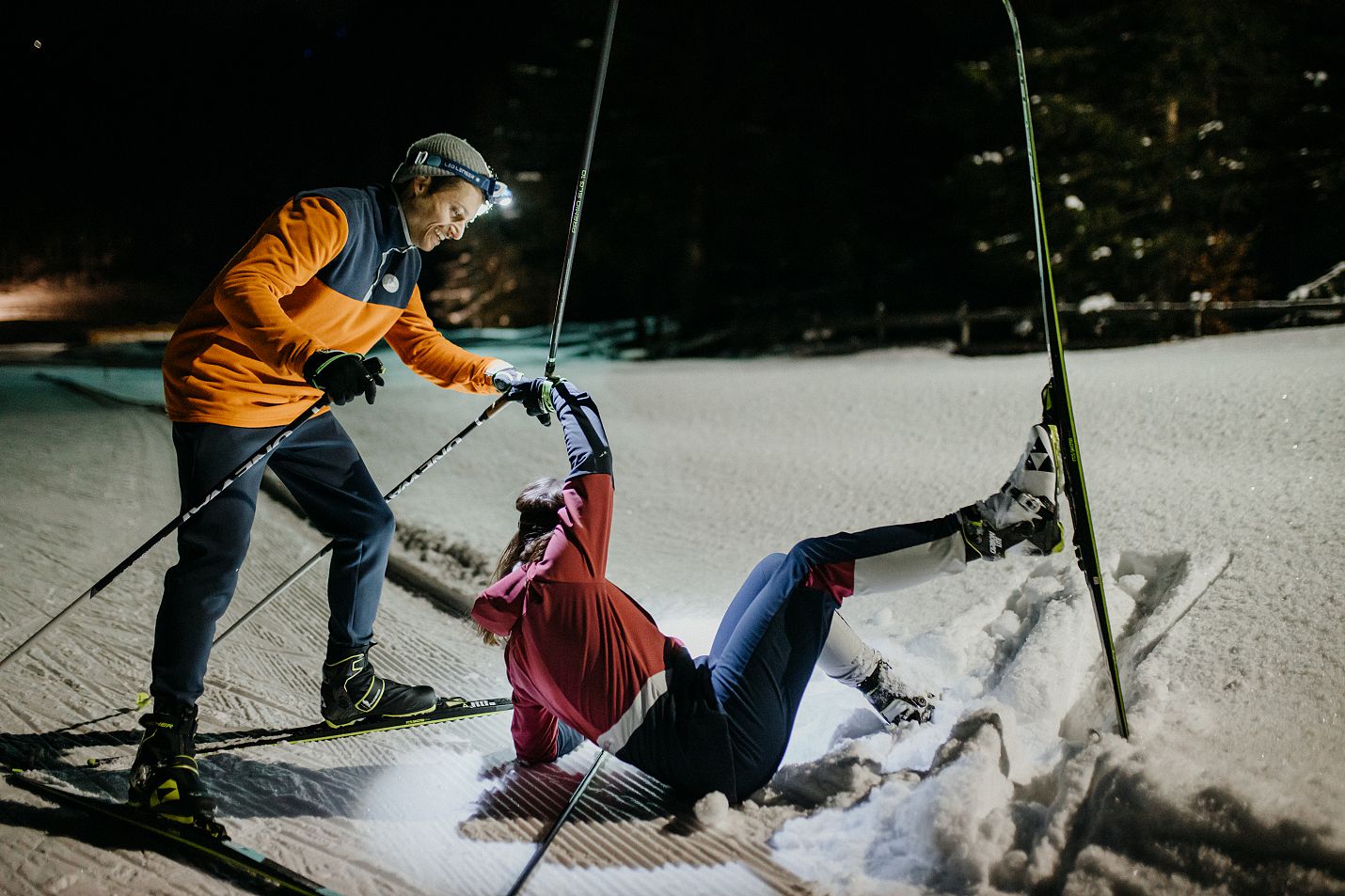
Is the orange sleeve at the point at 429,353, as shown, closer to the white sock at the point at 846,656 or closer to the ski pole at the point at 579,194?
the ski pole at the point at 579,194

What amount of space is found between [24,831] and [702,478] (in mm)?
4771

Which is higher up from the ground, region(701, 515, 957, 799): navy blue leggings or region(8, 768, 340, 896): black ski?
region(701, 515, 957, 799): navy blue leggings

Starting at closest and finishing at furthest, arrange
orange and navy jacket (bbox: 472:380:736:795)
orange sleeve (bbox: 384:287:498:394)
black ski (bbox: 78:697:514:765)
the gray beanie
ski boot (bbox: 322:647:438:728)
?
1. orange and navy jacket (bbox: 472:380:736:795)
2. the gray beanie
3. black ski (bbox: 78:697:514:765)
4. ski boot (bbox: 322:647:438:728)
5. orange sleeve (bbox: 384:287:498:394)

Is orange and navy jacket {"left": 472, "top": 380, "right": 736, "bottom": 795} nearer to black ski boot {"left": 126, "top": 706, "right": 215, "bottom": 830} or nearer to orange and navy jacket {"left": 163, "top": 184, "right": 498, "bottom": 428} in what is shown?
orange and navy jacket {"left": 163, "top": 184, "right": 498, "bottom": 428}

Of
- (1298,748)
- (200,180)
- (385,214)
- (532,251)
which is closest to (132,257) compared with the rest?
(200,180)

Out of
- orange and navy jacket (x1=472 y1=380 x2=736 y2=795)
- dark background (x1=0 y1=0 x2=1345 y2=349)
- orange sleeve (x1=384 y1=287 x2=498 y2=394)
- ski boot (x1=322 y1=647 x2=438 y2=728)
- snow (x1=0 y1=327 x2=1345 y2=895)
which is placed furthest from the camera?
dark background (x1=0 y1=0 x2=1345 y2=349)

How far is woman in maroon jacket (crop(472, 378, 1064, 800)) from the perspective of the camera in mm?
2326

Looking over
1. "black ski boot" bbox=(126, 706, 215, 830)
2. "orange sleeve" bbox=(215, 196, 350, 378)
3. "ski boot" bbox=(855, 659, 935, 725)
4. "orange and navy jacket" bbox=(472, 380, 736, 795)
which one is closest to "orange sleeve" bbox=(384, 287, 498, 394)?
"orange sleeve" bbox=(215, 196, 350, 378)

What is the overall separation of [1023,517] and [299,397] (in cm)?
225

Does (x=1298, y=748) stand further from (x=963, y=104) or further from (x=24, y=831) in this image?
(x=963, y=104)

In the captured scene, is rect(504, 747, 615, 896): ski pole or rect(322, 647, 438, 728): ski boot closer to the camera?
rect(504, 747, 615, 896): ski pole

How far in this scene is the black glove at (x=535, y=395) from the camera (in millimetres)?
2930

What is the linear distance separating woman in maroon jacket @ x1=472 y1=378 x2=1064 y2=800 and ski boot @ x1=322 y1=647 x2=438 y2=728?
81cm

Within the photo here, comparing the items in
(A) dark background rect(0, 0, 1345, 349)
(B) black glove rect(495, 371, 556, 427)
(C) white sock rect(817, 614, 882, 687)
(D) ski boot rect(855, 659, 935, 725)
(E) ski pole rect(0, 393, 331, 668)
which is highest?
(A) dark background rect(0, 0, 1345, 349)
